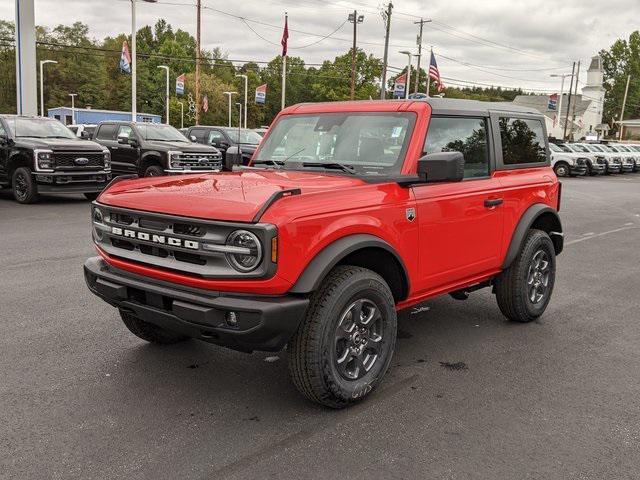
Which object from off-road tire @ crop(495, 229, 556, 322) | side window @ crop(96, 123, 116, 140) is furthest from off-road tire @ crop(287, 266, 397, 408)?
side window @ crop(96, 123, 116, 140)

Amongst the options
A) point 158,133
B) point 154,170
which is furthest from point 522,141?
point 158,133

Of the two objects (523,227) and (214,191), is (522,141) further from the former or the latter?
(214,191)

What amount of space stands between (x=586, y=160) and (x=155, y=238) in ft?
110

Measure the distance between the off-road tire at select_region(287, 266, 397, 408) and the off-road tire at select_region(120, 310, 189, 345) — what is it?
1390 millimetres

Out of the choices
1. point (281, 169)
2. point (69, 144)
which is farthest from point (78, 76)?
point (281, 169)

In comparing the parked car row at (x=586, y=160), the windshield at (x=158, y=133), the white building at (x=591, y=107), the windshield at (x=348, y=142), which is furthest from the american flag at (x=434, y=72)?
the white building at (x=591, y=107)

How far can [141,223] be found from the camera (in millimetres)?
3693

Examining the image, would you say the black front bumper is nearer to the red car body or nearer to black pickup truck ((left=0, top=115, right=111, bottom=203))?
the red car body

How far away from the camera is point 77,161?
1343 centimetres

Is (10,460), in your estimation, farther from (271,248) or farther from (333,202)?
(333,202)

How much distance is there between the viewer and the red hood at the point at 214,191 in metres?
3.34

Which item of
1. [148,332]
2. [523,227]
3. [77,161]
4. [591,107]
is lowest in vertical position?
[148,332]

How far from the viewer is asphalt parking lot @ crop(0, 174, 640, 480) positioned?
3119 millimetres

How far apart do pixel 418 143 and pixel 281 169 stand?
1078mm
